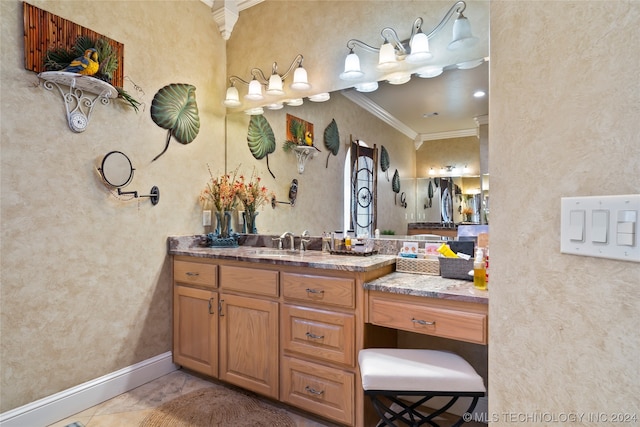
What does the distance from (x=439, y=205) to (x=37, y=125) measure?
2358 mm

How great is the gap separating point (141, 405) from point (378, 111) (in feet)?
8.01

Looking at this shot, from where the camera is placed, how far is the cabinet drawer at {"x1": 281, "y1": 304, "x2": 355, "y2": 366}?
1679mm

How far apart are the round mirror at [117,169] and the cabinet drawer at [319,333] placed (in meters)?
1.34

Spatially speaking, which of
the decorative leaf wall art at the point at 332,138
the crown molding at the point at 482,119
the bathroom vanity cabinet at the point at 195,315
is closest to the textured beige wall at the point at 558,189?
the crown molding at the point at 482,119

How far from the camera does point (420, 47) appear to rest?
2.01 meters

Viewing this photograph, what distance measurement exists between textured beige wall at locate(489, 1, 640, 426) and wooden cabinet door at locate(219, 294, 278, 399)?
1365 mm

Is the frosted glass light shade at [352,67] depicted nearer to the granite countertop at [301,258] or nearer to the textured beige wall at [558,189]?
the granite countertop at [301,258]

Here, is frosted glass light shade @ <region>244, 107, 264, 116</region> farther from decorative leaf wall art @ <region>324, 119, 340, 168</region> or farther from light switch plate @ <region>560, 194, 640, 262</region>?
light switch plate @ <region>560, 194, 640, 262</region>

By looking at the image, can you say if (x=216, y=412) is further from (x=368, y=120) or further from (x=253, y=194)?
(x=368, y=120)

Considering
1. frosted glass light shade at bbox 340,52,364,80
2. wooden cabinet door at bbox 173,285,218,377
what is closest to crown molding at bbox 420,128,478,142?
frosted glass light shade at bbox 340,52,364,80

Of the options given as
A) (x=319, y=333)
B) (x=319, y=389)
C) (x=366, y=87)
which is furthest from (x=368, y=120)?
(x=319, y=389)

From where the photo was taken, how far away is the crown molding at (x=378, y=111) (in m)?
2.22

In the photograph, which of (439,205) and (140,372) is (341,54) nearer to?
(439,205)

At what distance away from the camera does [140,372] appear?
232 centimetres
